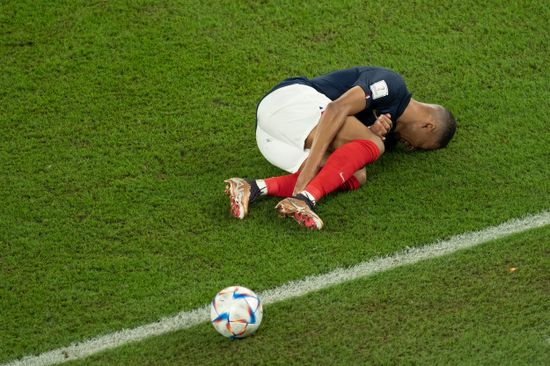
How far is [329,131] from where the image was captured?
6.45 metres

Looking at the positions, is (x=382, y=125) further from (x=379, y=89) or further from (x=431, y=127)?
(x=431, y=127)

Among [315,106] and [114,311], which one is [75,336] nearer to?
[114,311]

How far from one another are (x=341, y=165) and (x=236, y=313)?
167cm

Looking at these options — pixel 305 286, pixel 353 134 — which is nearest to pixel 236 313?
pixel 305 286

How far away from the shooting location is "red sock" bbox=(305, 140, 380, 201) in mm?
6383

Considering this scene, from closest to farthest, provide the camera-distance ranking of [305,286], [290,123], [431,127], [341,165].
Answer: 1. [305,286]
2. [341,165]
3. [290,123]
4. [431,127]

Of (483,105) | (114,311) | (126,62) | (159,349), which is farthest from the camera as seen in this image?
(126,62)

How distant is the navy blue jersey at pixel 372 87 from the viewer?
658 centimetres

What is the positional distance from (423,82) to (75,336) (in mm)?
3700

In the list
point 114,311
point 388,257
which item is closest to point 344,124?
point 388,257

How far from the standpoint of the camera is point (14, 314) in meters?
5.55

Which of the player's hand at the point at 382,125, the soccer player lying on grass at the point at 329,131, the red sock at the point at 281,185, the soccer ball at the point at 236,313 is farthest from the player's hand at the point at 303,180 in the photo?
the soccer ball at the point at 236,313

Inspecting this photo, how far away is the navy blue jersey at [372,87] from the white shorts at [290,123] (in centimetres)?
9

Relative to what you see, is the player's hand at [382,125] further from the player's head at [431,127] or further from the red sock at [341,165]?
the player's head at [431,127]
